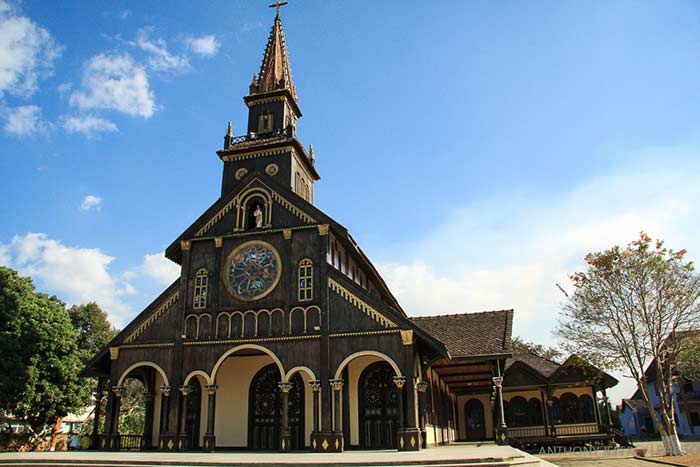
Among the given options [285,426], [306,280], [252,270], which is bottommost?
[285,426]

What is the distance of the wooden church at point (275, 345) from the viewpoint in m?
23.7

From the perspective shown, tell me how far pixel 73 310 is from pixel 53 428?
19541mm

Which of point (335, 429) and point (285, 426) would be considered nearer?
point (335, 429)

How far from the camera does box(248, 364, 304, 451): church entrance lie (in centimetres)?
2575

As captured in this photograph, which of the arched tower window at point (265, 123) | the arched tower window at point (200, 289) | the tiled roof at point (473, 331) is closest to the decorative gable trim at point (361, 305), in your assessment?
the tiled roof at point (473, 331)

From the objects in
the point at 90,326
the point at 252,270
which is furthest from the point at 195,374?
the point at 90,326

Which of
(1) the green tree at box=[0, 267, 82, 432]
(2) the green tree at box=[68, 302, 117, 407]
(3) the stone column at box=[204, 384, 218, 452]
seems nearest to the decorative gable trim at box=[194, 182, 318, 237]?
(3) the stone column at box=[204, 384, 218, 452]

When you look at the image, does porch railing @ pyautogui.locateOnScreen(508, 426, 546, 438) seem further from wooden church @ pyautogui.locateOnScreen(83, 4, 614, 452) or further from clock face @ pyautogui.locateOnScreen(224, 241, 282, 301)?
clock face @ pyautogui.locateOnScreen(224, 241, 282, 301)

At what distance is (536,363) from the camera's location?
36.7 metres

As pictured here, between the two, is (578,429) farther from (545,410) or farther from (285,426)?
(285,426)

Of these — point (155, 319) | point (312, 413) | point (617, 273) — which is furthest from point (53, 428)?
point (617, 273)

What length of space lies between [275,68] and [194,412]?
1945 cm

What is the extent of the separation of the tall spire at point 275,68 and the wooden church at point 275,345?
4166 mm

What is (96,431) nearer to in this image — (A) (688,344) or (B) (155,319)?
(B) (155,319)
